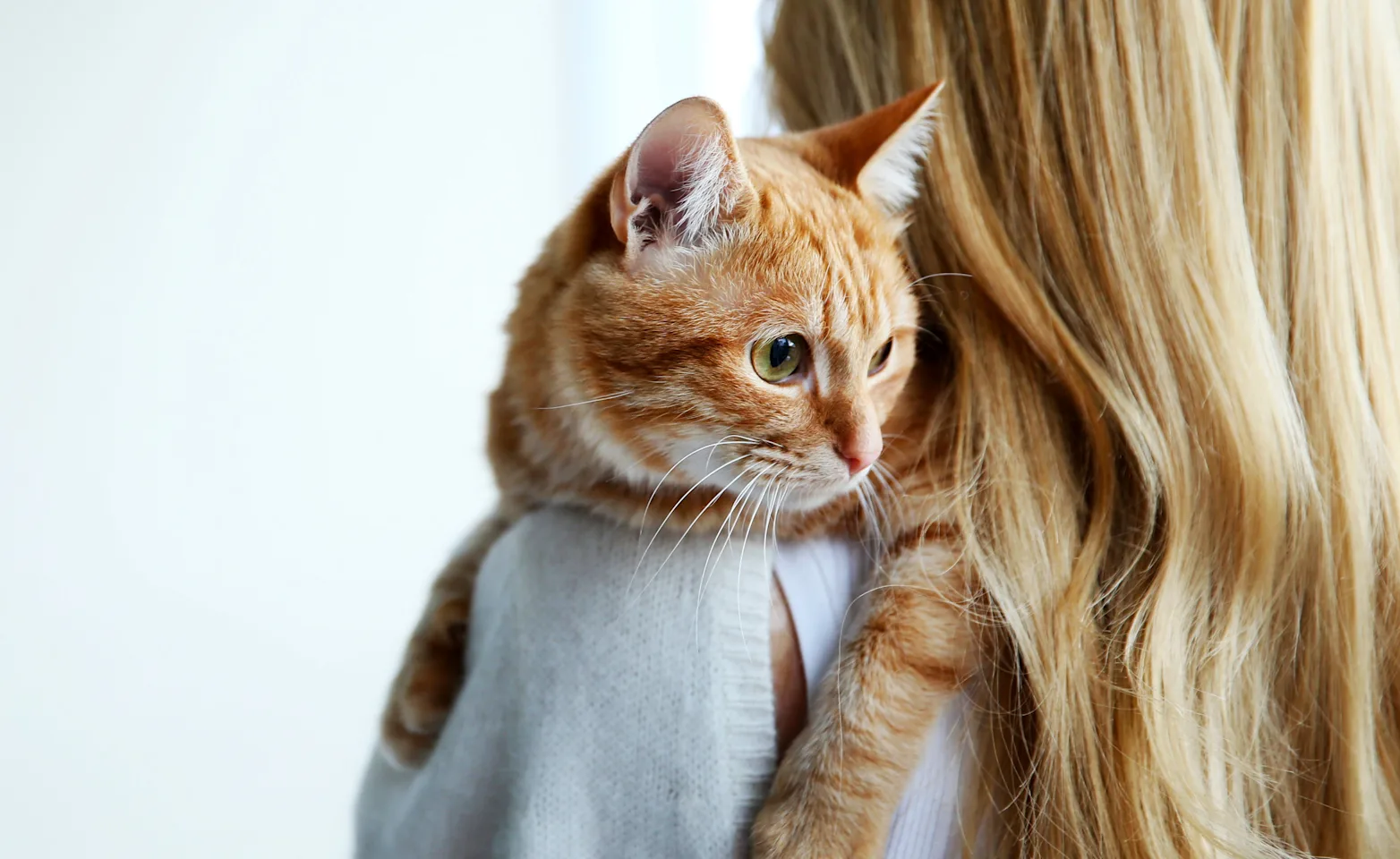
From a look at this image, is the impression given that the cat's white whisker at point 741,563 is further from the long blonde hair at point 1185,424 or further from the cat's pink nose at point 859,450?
the long blonde hair at point 1185,424

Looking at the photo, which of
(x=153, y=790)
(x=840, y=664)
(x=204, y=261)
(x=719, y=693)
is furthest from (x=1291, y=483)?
(x=153, y=790)

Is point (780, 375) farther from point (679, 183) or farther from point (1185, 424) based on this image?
point (1185, 424)

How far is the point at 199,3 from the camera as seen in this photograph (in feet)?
5.25

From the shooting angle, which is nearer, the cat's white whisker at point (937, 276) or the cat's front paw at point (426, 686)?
the cat's white whisker at point (937, 276)

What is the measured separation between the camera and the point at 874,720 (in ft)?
2.78

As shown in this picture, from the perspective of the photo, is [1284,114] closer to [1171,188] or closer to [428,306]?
[1171,188]

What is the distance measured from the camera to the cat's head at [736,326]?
0.88 m

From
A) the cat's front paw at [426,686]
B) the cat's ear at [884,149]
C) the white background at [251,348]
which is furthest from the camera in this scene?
the white background at [251,348]

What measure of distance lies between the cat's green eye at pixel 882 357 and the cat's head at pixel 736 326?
0.09ft

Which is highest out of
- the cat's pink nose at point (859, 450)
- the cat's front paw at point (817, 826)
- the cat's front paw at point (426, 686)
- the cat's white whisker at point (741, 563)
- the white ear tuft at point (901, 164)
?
the white ear tuft at point (901, 164)

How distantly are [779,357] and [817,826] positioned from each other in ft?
1.44

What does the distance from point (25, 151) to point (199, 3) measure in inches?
16.2

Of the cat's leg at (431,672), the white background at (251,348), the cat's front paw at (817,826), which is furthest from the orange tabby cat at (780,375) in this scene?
the white background at (251,348)

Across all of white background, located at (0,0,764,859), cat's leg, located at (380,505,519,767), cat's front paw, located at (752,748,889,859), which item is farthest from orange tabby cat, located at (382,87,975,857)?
white background, located at (0,0,764,859)
